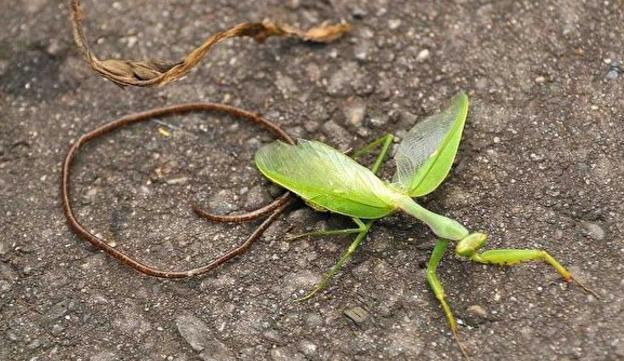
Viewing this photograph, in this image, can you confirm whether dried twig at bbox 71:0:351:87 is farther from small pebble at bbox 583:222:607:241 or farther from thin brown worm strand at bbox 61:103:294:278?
small pebble at bbox 583:222:607:241

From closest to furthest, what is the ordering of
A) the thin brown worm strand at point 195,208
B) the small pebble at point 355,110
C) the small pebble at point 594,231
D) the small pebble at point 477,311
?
the small pebble at point 477,311
the small pebble at point 594,231
the thin brown worm strand at point 195,208
the small pebble at point 355,110

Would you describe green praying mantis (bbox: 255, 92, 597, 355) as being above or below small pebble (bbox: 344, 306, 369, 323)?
above

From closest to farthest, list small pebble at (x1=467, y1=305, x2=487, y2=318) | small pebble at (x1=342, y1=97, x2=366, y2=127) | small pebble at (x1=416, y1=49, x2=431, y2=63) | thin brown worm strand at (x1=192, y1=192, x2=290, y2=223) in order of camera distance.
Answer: small pebble at (x1=467, y1=305, x2=487, y2=318) < thin brown worm strand at (x1=192, y1=192, x2=290, y2=223) < small pebble at (x1=342, y1=97, x2=366, y2=127) < small pebble at (x1=416, y1=49, x2=431, y2=63)

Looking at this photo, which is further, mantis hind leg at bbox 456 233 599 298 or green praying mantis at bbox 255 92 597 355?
green praying mantis at bbox 255 92 597 355

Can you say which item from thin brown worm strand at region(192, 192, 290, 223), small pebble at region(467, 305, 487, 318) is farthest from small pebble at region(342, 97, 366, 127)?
small pebble at region(467, 305, 487, 318)

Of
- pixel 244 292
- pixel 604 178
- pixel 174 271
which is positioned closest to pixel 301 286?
pixel 244 292

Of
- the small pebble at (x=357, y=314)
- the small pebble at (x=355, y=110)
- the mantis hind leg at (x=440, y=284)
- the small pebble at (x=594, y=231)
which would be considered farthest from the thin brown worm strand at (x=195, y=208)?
the small pebble at (x=594, y=231)

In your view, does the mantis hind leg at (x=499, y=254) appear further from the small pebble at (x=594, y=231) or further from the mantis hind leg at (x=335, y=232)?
A: the mantis hind leg at (x=335, y=232)

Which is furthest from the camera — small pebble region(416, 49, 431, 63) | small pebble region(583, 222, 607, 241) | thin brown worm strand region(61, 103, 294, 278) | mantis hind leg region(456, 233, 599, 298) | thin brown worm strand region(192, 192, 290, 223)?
small pebble region(416, 49, 431, 63)
